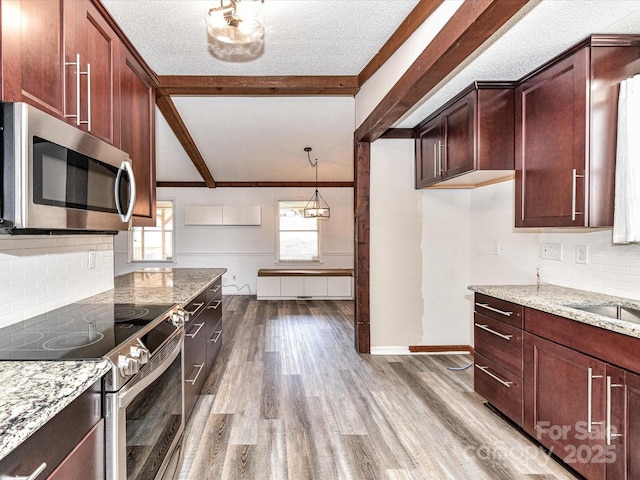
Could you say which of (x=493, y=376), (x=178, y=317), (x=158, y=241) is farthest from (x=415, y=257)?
(x=158, y=241)

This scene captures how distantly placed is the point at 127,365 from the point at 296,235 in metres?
6.33

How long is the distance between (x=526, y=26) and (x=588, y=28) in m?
0.32

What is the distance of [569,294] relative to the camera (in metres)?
2.26

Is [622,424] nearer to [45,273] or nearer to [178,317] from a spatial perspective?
[178,317]

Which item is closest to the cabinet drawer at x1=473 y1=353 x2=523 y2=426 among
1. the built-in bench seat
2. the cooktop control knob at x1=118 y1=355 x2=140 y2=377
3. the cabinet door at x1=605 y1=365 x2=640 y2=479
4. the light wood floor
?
the light wood floor

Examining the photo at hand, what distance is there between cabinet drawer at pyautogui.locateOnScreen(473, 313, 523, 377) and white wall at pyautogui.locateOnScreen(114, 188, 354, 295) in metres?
4.93

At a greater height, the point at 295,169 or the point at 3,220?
the point at 295,169

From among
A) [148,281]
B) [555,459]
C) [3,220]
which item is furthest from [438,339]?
[3,220]

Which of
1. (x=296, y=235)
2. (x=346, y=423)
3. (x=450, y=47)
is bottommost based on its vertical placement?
(x=346, y=423)

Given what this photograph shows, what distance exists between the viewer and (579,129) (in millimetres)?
1955

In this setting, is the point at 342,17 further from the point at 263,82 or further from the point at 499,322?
the point at 499,322

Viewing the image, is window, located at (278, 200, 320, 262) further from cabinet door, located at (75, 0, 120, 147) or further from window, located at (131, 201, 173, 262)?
cabinet door, located at (75, 0, 120, 147)

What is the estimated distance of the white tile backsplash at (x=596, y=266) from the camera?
81.0 inches

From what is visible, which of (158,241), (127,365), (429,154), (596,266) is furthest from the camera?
(158,241)
